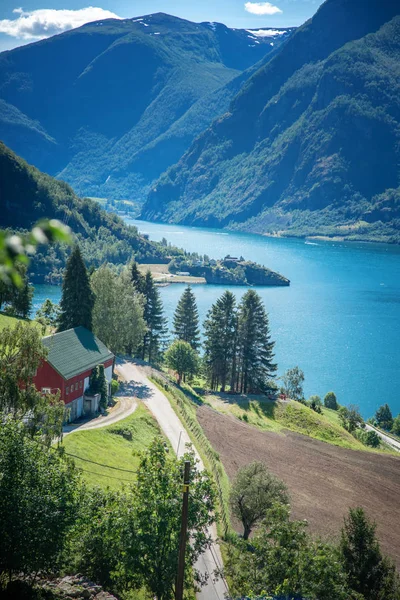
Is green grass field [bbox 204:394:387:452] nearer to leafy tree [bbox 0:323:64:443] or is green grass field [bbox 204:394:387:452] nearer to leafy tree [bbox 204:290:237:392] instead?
leafy tree [bbox 204:290:237:392]

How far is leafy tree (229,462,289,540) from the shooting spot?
27859mm

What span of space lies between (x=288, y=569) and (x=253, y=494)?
32.5 ft

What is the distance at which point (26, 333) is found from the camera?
24234 millimetres

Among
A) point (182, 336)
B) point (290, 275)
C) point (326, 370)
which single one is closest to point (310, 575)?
point (182, 336)

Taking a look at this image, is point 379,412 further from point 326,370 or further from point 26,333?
point 26,333

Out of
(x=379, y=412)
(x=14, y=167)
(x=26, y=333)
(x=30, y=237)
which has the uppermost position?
(x=14, y=167)

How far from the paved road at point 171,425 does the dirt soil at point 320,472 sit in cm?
357

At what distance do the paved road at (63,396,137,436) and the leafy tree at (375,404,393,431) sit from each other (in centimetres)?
4448

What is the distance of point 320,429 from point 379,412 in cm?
2675

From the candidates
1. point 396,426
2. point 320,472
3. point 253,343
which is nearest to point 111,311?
point 253,343

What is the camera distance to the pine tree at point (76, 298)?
52.0 meters

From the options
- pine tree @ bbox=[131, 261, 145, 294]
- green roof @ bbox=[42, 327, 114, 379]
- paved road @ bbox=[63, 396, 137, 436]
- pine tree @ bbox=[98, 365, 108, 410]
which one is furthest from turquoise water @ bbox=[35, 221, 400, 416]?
pine tree @ bbox=[98, 365, 108, 410]

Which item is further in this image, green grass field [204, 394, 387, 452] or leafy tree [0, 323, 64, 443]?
green grass field [204, 394, 387, 452]

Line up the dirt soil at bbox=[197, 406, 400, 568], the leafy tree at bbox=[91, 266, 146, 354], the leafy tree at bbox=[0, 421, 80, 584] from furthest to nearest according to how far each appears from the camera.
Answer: the leafy tree at bbox=[91, 266, 146, 354]
the dirt soil at bbox=[197, 406, 400, 568]
the leafy tree at bbox=[0, 421, 80, 584]
